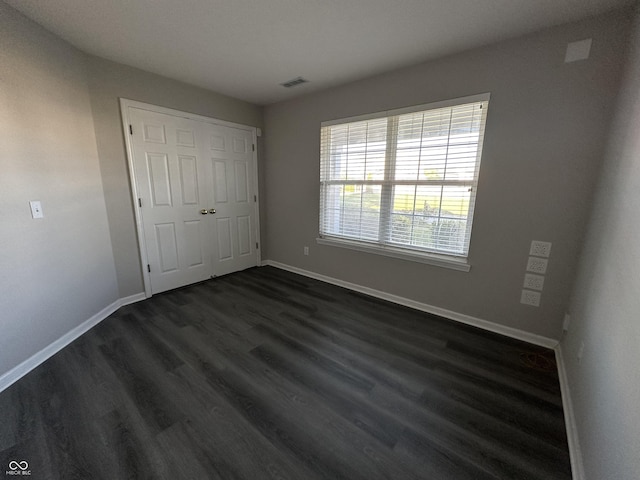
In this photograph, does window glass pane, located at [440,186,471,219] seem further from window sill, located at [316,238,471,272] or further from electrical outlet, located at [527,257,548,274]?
electrical outlet, located at [527,257,548,274]

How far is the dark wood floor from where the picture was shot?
4.10 feet

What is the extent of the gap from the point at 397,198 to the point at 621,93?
166 cm

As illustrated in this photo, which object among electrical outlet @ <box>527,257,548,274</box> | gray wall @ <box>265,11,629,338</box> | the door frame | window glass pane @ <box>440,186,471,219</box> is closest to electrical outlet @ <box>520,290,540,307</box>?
gray wall @ <box>265,11,629,338</box>

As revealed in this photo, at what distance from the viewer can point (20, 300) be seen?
1.81 meters

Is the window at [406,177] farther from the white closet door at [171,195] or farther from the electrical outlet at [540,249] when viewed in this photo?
the white closet door at [171,195]

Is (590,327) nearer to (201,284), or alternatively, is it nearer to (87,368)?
(87,368)

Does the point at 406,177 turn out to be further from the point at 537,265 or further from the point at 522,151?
the point at 537,265

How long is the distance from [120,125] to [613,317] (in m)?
4.00

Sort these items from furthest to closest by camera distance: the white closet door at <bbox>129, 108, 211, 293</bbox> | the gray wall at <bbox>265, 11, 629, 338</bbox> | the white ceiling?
the white closet door at <bbox>129, 108, 211, 293</bbox>
the gray wall at <bbox>265, 11, 629, 338</bbox>
the white ceiling

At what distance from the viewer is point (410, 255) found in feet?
9.18

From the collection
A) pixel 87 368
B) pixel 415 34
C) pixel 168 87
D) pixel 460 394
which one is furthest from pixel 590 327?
pixel 168 87

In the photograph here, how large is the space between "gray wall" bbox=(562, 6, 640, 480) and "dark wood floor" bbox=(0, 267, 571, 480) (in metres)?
0.29

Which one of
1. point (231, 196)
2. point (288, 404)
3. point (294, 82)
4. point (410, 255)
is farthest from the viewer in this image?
point (231, 196)

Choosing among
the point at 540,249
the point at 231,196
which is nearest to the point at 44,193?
the point at 231,196
